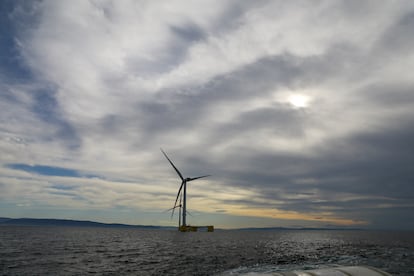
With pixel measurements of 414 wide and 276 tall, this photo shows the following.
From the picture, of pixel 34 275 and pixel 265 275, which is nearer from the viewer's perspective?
pixel 265 275

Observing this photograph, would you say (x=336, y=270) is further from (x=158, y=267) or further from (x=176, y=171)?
(x=176, y=171)

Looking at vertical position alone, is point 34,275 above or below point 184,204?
below

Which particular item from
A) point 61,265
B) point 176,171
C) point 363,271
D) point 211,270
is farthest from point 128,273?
point 176,171

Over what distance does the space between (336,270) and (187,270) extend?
29.3m

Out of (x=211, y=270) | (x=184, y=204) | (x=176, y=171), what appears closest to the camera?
(x=211, y=270)

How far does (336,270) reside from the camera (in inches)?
721

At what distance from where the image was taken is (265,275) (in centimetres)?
1823

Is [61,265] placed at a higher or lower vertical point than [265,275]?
lower

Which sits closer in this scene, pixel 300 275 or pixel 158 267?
pixel 300 275

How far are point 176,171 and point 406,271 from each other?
14609 centimetres

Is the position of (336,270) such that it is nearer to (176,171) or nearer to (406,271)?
(406,271)

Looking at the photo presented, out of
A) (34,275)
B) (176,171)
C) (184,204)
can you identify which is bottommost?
(34,275)

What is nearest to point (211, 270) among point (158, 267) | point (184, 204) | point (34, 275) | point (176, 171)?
point (158, 267)

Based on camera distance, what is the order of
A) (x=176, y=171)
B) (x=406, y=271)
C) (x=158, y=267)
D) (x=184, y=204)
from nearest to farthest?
(x=406, y=271) → (x=158, y=267) → (x=176, y=171) → (x=184, y=204)
